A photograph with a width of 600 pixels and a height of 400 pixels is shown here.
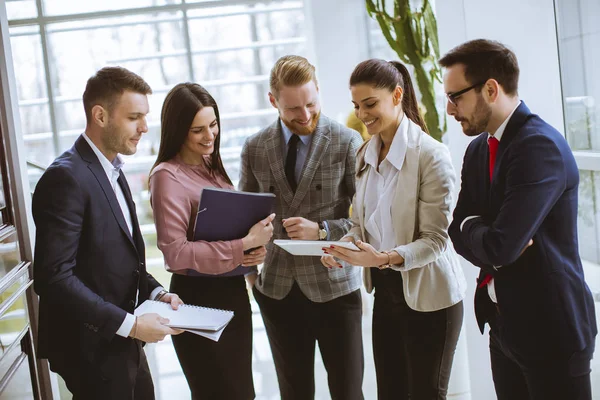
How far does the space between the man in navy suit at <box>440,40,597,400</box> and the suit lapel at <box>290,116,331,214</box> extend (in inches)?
25.8

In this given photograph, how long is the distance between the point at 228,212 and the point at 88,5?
15.2 ft

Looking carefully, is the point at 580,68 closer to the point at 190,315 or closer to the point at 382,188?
the point at 382,188

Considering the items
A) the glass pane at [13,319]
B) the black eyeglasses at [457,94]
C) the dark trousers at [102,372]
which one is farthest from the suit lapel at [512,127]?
the glass pane at [13,319]

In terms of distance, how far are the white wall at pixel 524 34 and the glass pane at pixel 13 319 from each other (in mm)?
1926

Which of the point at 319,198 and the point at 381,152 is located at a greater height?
the point at 381,152

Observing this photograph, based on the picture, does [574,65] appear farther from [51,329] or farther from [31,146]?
[31,146]

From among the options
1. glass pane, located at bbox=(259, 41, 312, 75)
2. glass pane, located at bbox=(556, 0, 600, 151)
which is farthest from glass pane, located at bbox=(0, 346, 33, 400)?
glass pane, located at bbox=(259, 41, 312, 75)

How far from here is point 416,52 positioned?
3.38m

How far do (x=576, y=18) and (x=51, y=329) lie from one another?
207 centimetres

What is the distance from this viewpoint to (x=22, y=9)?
604cm

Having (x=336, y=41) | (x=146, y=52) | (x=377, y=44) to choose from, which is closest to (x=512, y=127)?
(x=377, y=44)

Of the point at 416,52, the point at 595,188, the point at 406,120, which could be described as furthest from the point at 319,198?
the point at 416,52

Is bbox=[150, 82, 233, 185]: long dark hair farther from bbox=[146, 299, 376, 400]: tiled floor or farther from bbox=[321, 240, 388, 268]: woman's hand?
bbox=[146, 299, 376, 400]: tiled floor

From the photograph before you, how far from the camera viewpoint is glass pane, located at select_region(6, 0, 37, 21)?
5996mm
